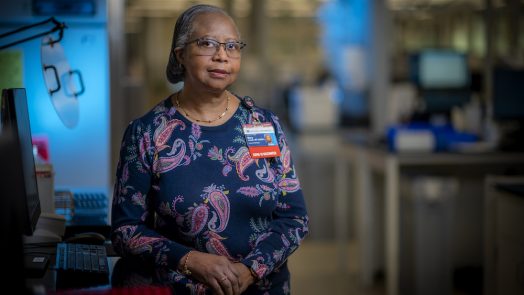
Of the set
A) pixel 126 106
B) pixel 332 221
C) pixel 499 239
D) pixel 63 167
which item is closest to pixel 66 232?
pixel 63 167

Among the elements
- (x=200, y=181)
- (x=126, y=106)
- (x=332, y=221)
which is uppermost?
(x=200, y=181)

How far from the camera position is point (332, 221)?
22.3 feet

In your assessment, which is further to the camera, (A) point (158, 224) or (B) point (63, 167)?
(B) point (63, 167)

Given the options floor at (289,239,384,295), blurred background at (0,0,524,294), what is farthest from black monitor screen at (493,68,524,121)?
floor at (289,239,384,295)

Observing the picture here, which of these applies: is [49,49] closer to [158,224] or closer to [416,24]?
[158,224]

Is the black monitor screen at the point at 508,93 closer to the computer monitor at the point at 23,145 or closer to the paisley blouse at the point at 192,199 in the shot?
the paisley blouse at the point at 192,199

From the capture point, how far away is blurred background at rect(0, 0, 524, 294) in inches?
118

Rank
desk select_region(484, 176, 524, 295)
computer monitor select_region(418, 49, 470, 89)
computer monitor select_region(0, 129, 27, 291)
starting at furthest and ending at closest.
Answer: computer monitor select_region(418, 49, 470, 89) → desk select_region(484, 176, 524, 295) → computer monitor select_region(0, 129, 27, 291)

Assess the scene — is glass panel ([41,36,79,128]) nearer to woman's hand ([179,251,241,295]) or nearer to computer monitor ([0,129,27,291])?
woman's hand ([179,251,241,295])

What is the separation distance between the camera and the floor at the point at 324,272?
5.22 meters

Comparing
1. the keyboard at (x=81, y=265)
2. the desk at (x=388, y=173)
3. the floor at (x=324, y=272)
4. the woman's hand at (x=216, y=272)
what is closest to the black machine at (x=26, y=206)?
the keyboard at (x=81, y=265)

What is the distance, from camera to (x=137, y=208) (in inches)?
81.4

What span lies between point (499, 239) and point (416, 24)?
52.6 feet

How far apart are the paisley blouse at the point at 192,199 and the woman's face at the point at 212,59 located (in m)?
0.12
